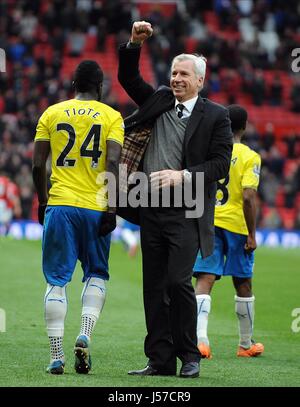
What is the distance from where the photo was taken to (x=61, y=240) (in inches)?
293

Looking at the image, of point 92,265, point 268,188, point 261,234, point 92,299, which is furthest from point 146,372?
point 268,188

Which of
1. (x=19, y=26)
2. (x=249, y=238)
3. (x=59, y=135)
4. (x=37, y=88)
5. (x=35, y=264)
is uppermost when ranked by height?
(x=19, y=26)

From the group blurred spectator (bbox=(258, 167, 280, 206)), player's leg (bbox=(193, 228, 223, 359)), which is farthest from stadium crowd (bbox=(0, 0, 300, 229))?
player's leg (bbox=(193, 228, 223, 359))

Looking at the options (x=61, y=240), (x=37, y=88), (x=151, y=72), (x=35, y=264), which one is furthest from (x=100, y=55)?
(x=61, y=240)

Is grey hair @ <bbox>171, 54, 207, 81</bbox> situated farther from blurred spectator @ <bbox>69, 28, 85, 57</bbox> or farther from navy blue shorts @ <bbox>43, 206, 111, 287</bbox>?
blurred spectator @ <bbox>69, 28, 85, 57</bbox>

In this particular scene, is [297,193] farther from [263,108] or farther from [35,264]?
[35,264]

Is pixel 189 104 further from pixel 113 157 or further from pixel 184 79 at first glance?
pixel 113 157

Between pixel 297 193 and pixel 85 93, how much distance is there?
23.9 m

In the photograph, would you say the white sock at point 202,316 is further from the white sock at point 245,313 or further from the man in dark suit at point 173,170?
the man in dark suit at point 173,170

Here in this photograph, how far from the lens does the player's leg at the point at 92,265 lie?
752cm

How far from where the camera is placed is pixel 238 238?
9555 mm

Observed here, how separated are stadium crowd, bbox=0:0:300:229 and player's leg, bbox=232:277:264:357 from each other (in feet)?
62.9

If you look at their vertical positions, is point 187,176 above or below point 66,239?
above

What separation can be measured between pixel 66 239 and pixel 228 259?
242cm
